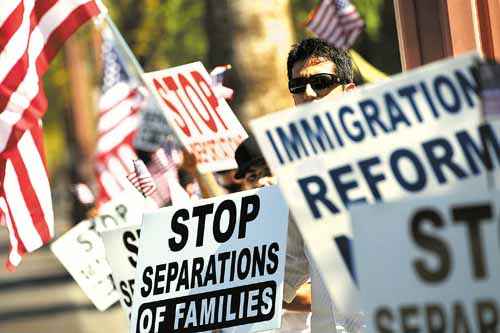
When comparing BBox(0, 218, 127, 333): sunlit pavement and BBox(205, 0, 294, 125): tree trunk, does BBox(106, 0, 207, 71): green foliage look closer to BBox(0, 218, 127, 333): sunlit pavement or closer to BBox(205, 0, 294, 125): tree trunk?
BBox(0, 218, 127, 333): sunlit pavement

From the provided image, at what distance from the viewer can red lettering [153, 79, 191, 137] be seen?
28.0ft

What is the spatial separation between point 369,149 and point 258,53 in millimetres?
7882

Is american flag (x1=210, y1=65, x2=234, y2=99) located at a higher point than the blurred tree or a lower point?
higher

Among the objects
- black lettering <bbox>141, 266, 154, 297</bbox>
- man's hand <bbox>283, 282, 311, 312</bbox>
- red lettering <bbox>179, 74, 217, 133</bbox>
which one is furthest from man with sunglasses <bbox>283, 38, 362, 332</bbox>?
red lettering <bbox>179, 74, 217, 133</bbox>

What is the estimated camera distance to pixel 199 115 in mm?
8422

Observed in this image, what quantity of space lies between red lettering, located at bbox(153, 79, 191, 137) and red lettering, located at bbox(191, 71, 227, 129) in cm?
24

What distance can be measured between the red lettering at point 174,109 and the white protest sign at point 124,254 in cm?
115

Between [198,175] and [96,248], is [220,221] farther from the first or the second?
[96,248]

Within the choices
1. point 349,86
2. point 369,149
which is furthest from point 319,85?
point 369,149

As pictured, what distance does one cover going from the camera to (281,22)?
1239cm

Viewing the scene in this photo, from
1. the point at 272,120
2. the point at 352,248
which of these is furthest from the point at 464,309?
the point at 272,120

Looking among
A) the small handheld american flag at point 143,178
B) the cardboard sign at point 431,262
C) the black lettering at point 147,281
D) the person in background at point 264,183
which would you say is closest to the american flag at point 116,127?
the small handheld american flag at point 143,178

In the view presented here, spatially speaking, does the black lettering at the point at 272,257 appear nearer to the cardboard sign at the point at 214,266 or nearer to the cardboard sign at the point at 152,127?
the cardboard sign at the point at 214,266

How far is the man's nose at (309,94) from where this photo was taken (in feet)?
20.3
